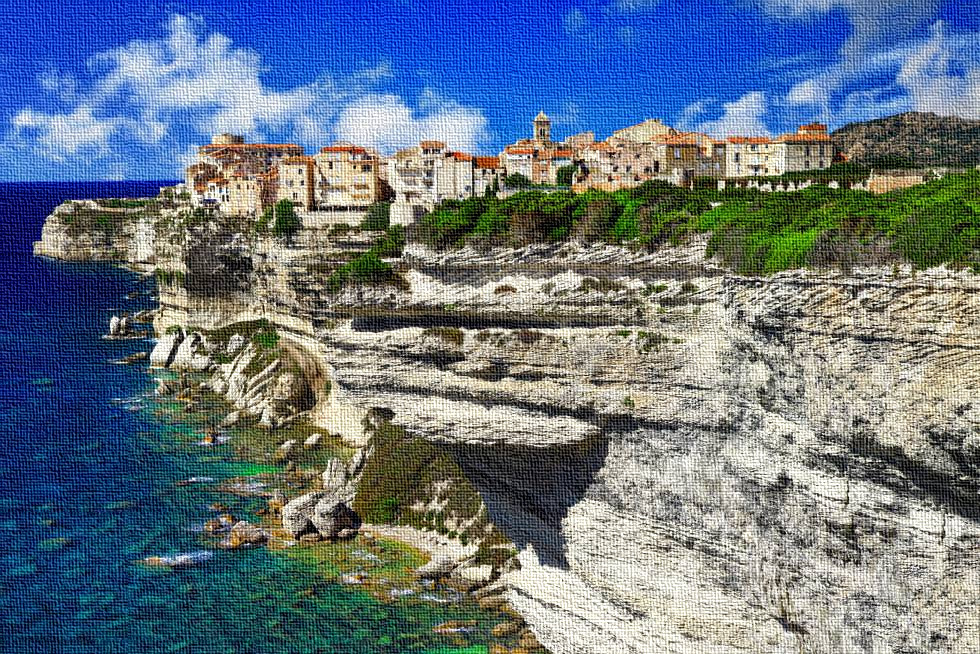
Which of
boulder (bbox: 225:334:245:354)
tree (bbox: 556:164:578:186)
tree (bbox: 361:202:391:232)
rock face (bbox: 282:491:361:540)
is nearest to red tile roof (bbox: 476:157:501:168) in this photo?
tree (bbox: 556:164:578:186)

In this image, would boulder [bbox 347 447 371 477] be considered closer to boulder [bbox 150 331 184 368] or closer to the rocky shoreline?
the rocky shoreline

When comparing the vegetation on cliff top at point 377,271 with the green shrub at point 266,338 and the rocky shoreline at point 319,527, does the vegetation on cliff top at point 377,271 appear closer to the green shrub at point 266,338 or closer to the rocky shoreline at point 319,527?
the rocky shoreline at point 319,527

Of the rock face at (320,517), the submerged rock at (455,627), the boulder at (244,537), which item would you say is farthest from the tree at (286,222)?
the submerged rock at (455,627)

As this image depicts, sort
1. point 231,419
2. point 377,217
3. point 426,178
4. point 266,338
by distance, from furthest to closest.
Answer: point 266,338 → point 231,419 → point 377,217 → point 426,178

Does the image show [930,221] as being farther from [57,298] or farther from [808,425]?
[57,298]

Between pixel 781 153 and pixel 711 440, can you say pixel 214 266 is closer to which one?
pixel 781 153

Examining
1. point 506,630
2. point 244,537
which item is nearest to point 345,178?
point 244,537

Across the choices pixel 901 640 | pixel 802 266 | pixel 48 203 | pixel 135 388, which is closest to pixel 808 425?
pixel 802 266
